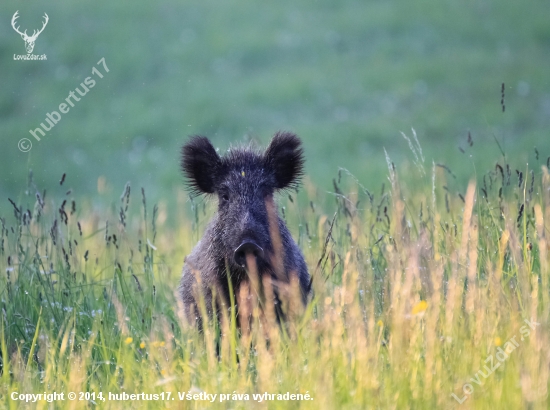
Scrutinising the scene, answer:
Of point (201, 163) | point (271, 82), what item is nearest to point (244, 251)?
point (201, 163)

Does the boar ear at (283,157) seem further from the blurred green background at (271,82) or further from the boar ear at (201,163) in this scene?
the blurred green background at (271,82)

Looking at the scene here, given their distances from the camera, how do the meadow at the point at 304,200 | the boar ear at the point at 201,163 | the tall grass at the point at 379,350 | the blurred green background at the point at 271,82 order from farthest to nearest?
the blurred green background at the point at 271,82 → the boar ear at the point at 201,163 → the meadow at the point at 304,200 → the tall grass at the point at 379,350

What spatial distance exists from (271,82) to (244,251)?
18.4 meters

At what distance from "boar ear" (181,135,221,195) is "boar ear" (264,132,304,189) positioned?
0.47m

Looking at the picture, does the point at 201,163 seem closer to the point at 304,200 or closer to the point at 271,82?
the point at 304,200

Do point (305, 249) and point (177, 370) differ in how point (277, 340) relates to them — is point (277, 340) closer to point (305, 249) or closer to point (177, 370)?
A: point (177, 370)

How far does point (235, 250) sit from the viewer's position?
17.1 feet

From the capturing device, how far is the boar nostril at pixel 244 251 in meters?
5.18

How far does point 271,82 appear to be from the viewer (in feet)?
75.9

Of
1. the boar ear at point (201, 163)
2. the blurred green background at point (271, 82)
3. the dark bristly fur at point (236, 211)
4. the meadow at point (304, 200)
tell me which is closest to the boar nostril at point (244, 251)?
the dark bristly fur at point (236, 211)

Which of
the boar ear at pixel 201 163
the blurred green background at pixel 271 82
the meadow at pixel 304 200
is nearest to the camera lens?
the meadow at pixel 304 200

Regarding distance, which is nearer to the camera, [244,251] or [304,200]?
[244,251]

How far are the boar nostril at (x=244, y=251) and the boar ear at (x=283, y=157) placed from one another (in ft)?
4.22

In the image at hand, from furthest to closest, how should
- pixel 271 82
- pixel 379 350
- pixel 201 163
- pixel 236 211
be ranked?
pixel 271 82
pixel 201 163
pixel 236 211
pixel 379 350
